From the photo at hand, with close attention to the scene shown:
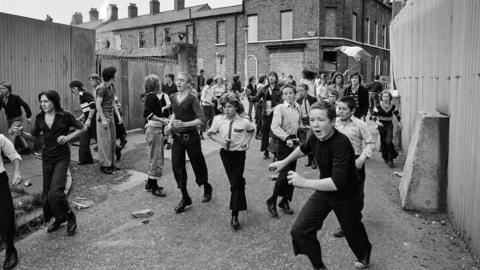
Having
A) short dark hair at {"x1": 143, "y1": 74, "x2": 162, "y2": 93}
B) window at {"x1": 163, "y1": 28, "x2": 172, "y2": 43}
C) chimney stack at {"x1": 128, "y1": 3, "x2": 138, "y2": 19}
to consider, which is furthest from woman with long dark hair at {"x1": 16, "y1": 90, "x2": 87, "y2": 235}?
chimney stack at {"x1": 128, "y1": 3, "x2": 138, "y2": 19}

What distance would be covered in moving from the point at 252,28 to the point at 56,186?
3203 cm

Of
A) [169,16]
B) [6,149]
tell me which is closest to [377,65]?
[169,16]

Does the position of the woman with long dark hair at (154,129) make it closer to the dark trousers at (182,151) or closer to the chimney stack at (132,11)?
the dark trousers at (182,151)

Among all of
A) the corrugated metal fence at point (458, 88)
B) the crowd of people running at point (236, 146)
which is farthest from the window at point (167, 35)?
the corrugated metal fence at point (458, 88)

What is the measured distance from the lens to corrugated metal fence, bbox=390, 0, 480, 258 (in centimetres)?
457

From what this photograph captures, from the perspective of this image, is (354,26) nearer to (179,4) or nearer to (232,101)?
(179,4)

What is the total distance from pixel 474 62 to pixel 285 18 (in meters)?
30.0

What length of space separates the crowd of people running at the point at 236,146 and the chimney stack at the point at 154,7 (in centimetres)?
4333

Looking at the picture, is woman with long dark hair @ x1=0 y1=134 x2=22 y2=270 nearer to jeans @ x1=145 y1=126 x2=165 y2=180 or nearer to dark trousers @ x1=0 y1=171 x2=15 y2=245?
dark trousers @ x1=0 y1=171 x2=15 y2=245

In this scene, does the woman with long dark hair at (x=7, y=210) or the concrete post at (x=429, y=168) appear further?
the concrete post at (x=429, y=168)

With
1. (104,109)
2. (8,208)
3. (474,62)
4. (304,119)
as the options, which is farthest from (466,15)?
(104,109)

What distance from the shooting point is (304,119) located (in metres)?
7.45

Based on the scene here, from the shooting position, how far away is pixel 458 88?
5.38 meters

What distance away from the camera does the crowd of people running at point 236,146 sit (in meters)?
3.72
